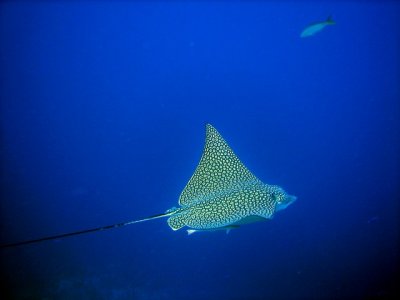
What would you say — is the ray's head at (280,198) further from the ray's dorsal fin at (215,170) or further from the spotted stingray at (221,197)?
the ray's dorsal fin at (215,170)

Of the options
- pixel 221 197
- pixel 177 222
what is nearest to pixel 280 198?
pixel 221 197

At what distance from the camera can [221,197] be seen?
321 cm

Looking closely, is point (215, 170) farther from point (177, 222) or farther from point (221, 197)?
Result: point (177, 222)

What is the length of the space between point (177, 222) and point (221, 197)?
0.52 m

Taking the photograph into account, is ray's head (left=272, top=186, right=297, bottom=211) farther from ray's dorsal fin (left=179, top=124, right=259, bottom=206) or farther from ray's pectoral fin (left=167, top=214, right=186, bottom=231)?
ray's pectoral fin (left=167, top=214, right=186, bottom=231)

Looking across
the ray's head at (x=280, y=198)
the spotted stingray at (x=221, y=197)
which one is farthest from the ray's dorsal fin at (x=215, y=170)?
the ray's head at (x=280, y=198)

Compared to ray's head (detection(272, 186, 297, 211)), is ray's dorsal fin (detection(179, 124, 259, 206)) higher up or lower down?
higher up

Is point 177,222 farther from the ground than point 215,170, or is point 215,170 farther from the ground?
point 215,170

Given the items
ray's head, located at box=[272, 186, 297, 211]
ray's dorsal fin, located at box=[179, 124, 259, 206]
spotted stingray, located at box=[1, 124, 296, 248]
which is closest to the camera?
spotted stingray, located at box=[1, 124, 296, 248]

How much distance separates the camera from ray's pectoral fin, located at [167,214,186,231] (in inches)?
121

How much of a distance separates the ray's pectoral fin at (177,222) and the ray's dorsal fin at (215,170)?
55 cm

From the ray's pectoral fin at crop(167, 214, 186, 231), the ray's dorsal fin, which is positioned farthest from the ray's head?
the ray's pectoral fin at crop(167, 214, 186, 231)

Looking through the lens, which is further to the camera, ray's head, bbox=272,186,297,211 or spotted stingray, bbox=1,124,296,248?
ray's head, bbox=272,186,297,211

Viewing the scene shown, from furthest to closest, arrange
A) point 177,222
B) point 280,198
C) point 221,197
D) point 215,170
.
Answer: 1. point 215,170
2. point 280,198
3. point 221,197
4. point 177,222
